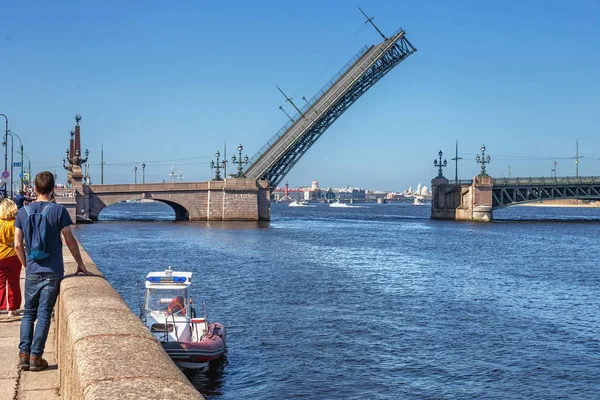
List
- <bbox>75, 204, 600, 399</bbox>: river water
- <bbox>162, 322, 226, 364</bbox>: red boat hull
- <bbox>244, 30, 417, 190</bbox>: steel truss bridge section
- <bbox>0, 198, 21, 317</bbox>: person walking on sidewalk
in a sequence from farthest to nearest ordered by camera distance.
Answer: <bbox>244, 30, 417, 190</bbox>: steel truss bridge section < <bbox>75, 204, 600, 399</bbox>: river water < <bbox>162, 322, 226, 364</bbox>: red boat hull < <bbox>0, 198, 21, 317</bbox>: person walking on sidewalk

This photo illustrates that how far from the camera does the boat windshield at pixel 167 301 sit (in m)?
12.9

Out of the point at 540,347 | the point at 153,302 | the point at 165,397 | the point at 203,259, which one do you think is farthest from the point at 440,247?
the point at 165,397

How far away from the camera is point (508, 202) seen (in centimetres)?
7012

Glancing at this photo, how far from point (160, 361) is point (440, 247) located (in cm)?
3660

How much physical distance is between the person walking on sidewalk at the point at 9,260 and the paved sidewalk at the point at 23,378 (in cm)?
110

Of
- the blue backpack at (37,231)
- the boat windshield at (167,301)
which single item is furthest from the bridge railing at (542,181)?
the blue backpack at (37,231)

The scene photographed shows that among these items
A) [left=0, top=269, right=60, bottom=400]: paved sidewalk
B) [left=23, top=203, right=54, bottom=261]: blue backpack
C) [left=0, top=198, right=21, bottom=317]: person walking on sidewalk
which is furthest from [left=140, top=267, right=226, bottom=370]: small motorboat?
[left=23, top=203, right=54, bottom=261]: blue backpack

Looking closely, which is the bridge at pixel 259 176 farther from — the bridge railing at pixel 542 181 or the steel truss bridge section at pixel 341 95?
the bridge railing at pixel 542 181

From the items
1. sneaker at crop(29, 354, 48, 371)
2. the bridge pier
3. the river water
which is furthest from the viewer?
the bridge pier

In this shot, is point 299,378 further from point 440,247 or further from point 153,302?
point 440,247

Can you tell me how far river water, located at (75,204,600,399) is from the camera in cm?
1197

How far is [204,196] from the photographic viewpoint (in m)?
61.0

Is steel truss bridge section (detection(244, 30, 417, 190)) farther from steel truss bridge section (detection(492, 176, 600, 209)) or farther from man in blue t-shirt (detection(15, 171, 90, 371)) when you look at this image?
man in blue t-shirt (detection(15, 171, 90, 371))

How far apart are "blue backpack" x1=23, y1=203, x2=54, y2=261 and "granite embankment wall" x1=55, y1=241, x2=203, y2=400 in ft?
1.41
